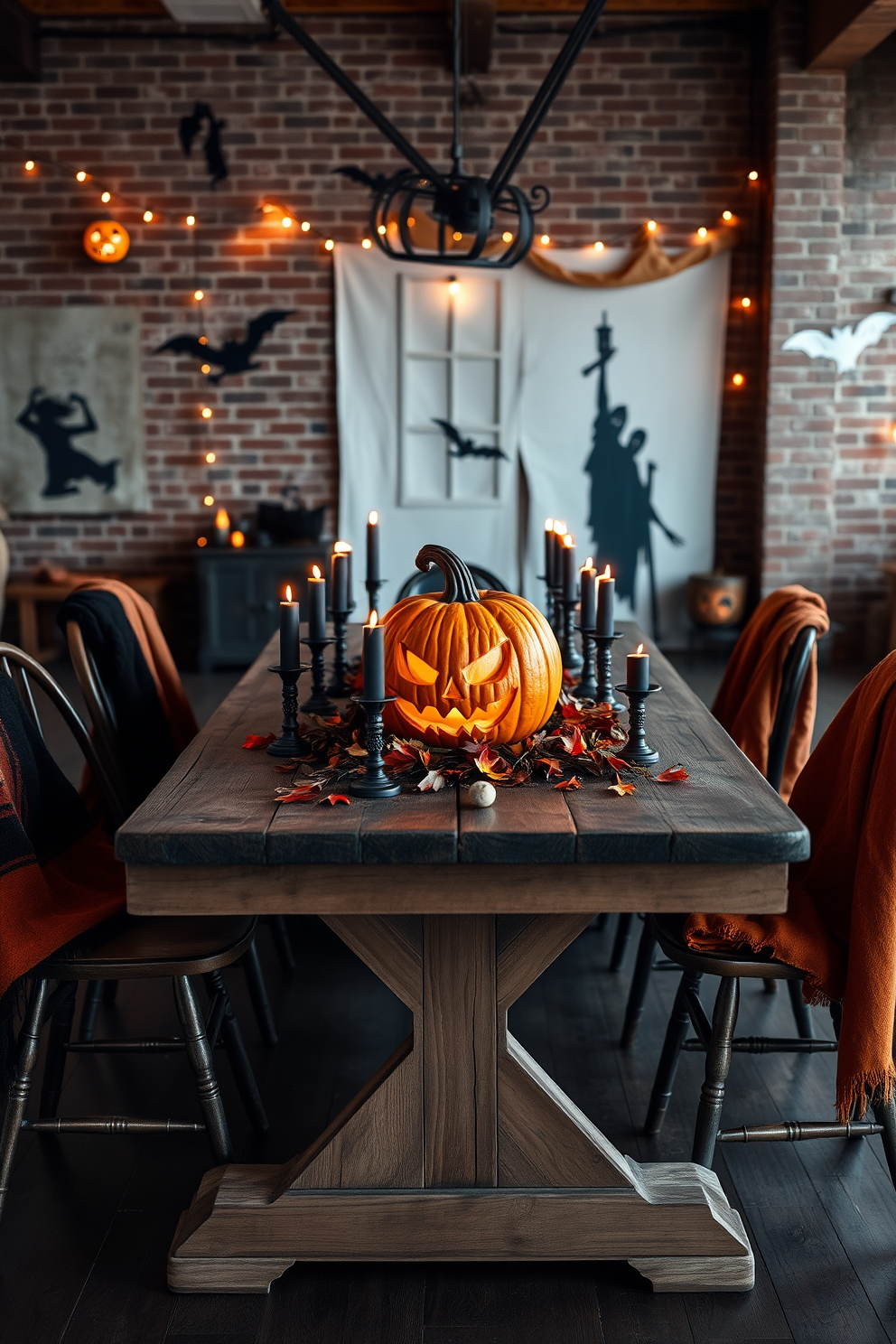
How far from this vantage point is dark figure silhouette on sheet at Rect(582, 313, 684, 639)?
5.46 metres

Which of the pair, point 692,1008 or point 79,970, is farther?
point 692,1008

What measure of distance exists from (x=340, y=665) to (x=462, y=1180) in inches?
41.1

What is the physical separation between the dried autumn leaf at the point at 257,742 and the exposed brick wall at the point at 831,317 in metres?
3.94

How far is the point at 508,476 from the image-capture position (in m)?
5.50

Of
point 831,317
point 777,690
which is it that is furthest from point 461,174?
point 831,317

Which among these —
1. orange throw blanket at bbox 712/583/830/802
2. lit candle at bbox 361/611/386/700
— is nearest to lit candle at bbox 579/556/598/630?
orange throw blanket at bbox 712/583/830/802

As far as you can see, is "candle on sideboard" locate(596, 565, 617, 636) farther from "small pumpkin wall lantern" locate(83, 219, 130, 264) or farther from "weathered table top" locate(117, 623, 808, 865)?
"small pumpkin wall lantern" locate(83, 219, 130, 264)

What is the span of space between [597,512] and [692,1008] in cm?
405

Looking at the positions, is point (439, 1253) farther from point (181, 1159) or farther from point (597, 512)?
point (597, 512)

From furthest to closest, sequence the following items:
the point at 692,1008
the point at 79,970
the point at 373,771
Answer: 1. the point at 692,1008
2. the point at 79,970
3. the point at 373,771

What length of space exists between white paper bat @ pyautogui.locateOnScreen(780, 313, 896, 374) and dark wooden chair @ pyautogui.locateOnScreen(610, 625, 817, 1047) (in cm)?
355

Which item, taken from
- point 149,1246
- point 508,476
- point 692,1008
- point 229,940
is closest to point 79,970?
point 229,940

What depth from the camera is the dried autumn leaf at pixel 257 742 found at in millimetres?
1759

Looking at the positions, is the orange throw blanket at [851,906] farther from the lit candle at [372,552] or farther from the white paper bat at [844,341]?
the white paper bat at [844,341]
